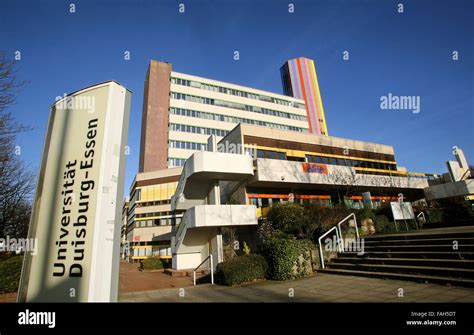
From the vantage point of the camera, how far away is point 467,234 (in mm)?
8352

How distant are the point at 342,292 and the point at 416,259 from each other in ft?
12.0

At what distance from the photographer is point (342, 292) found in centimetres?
698

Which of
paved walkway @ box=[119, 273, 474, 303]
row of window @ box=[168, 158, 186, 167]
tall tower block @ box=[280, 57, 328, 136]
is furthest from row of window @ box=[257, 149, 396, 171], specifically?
tall tower block @ box=[280, 57, 328, 136]

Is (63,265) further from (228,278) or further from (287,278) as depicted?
(287,278)

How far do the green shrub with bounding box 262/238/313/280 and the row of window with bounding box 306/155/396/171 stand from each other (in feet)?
49.5

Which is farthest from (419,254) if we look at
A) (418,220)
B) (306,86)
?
(306,86)

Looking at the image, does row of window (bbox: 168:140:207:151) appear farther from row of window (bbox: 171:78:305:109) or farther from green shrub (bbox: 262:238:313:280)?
green shrub (bbox: 262:238:313:280)

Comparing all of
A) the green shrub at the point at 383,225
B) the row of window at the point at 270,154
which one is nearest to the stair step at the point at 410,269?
the green shrub at the point at 383,225

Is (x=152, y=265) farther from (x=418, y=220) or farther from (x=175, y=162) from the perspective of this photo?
(x=175, y=162)

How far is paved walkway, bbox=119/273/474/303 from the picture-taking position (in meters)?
5.91

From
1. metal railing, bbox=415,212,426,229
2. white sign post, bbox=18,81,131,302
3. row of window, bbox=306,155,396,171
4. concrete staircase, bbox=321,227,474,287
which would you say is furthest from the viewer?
row of window, bbox=306,155,396,171

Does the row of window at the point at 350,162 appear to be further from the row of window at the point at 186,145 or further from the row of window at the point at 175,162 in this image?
the row of window at the point at 175,162

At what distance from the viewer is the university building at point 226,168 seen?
1475 centimetres
